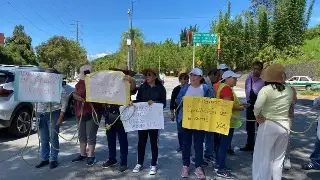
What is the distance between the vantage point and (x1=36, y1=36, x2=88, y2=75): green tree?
57.0 meters

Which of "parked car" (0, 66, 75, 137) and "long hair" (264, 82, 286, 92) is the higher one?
"long hair" (264, 82, 286, 92)

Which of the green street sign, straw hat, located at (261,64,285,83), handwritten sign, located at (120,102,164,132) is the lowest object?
handwritten sign, located at (120,102,164,132)

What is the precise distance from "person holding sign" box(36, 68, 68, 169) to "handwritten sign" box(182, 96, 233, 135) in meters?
2.16

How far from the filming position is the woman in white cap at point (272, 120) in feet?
14.8

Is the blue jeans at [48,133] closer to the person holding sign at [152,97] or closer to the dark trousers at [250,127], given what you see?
the person holding sign at [152,97]

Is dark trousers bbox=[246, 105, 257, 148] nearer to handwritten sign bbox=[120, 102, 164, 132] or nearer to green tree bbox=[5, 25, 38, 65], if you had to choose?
handwritten sign bbox=[120, 102, 164, 132]

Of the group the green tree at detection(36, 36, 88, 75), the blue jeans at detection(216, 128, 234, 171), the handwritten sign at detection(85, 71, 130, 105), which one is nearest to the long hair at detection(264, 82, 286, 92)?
the blue jeans at detection(216, 128, 234, 171)

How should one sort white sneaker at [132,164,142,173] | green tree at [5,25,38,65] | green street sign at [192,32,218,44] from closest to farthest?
white sneaker at [132,164,142,173]
green street sign at [192,32,218,44]
green tree at [5,25,38,65]

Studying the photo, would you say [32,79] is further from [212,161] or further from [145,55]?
[145,55]

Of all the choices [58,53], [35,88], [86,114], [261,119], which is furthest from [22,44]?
[261,119]

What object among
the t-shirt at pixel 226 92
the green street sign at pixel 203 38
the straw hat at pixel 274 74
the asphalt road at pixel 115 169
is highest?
the green street sign at pixel 203 38

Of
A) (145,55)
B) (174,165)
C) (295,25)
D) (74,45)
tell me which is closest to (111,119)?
(174,165)

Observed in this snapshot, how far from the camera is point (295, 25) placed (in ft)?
120

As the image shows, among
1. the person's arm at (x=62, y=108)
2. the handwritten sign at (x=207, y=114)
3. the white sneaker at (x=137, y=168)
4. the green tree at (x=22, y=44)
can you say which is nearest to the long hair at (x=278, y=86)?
the handwritten sign at (x=207, y=114)
